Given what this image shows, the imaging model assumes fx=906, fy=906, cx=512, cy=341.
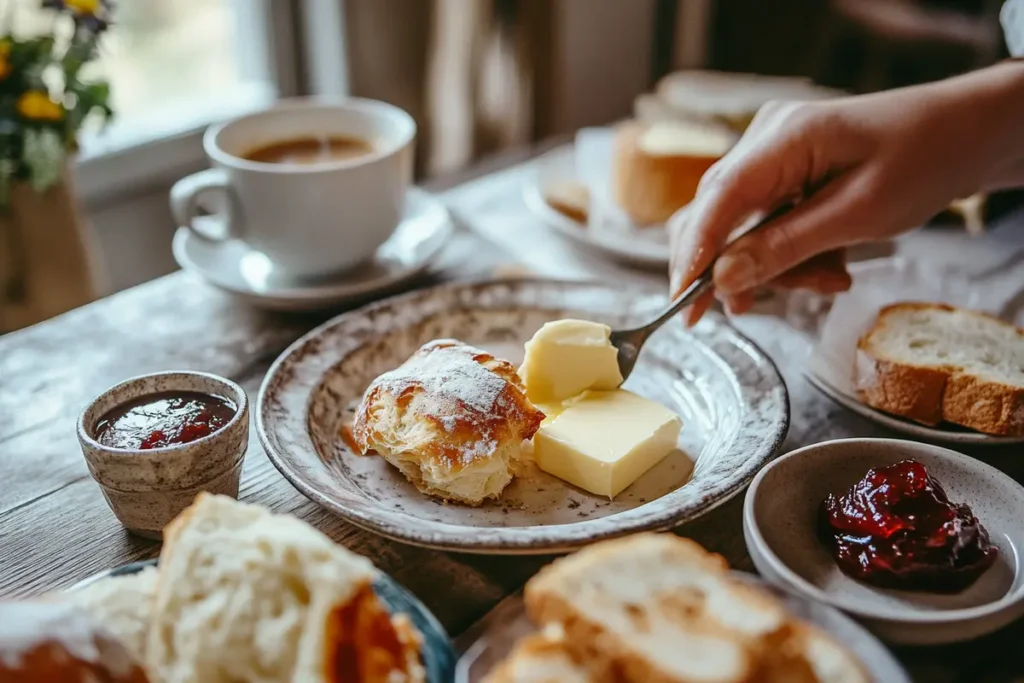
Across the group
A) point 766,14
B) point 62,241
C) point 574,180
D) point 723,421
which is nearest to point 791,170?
point 723,421

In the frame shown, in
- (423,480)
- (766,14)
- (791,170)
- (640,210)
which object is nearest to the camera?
(423,480)

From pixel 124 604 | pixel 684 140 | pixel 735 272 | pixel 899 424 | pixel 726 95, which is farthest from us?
pixel 726 95

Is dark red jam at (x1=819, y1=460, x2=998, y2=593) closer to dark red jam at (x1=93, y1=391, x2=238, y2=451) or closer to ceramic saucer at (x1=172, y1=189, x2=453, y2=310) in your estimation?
dark red jam at (x1=93, y1=391, x2=238, y2=451)

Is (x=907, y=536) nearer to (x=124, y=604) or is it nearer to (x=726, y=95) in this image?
(x=124, y=604)

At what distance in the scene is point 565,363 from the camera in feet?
4.61

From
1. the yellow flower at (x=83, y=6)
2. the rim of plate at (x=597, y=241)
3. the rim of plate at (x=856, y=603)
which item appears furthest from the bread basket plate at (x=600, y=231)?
the yellow flower at (x=83, y=6)

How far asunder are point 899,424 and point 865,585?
0.38 meters

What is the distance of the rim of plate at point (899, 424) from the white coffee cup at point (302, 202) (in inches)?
34.6

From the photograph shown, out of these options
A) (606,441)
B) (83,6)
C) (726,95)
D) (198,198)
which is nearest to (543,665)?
(606,441)

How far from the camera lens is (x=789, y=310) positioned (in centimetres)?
182

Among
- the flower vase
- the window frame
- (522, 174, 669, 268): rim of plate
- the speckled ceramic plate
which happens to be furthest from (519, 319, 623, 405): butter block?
the window frame

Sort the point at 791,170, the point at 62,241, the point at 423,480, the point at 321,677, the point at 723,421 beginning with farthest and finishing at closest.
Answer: the point at 62,241 → the point at 791,170 → the point at 723,421 → the point at 423,480 → the point at 321,677

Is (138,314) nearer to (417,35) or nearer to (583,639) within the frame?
(583,639)

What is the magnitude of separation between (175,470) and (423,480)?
327mm
